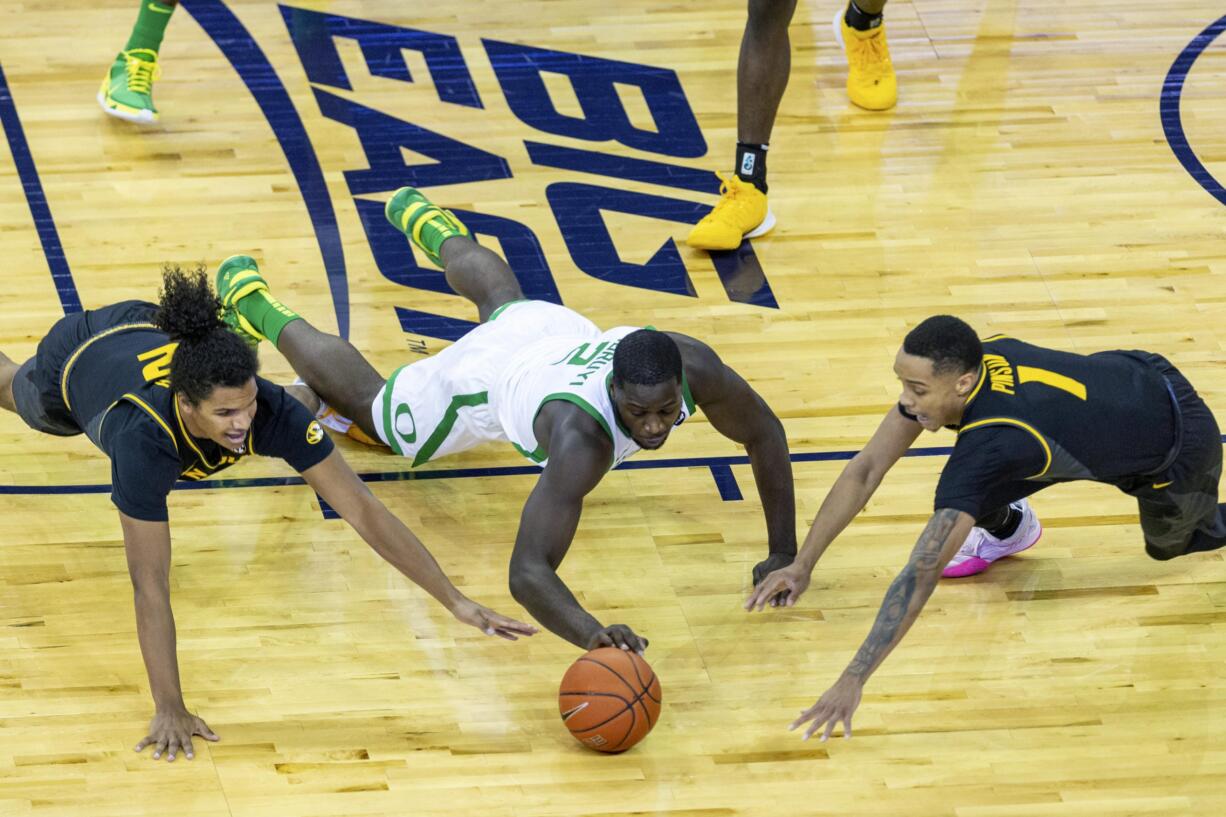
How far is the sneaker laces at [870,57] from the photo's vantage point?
7.78 metres

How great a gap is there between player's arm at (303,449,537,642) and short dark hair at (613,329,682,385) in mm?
782

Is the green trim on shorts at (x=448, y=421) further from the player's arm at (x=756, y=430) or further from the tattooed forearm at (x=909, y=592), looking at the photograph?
the tattooed forearm at (x=909, y=592)

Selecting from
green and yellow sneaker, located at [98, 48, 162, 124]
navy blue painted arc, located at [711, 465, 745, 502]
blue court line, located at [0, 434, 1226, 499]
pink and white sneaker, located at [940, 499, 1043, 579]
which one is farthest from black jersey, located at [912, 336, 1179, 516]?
green and yellow sneaker, located at [98, 48, 162, 124]

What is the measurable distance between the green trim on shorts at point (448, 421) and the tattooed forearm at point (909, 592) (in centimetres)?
161

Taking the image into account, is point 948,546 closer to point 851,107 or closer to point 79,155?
point 851,107

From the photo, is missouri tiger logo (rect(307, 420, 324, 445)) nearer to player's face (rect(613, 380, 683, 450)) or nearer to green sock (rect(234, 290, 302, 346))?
player's face (rect(613, 380, 683, 450))

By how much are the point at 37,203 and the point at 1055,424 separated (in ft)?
14.8

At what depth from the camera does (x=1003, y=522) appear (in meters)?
5.32

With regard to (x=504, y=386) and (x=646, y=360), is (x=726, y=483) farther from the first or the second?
(x=646, y=360)

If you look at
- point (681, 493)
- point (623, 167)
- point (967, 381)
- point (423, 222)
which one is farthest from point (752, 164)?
point (967, 381)

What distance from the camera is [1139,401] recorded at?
4801 mm

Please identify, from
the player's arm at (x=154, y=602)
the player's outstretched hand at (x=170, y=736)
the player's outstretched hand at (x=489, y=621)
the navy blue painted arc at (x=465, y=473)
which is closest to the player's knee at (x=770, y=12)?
the navy blue painted arc at (x=465, y=473)

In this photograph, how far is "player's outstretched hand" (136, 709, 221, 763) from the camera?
4660mm

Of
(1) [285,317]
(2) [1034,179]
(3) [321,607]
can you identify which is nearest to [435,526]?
(3) [321,607]
